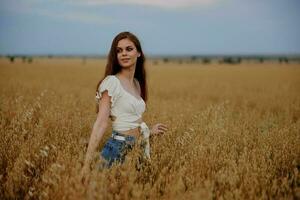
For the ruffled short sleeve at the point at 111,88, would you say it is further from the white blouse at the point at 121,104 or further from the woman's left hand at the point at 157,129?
the woman's left hand at the point at 157,129

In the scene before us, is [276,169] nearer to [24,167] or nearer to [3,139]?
[24,167]

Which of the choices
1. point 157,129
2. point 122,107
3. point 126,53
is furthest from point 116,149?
point 126,53

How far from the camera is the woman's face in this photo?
3744 mm

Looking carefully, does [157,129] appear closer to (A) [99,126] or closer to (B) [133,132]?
(B) [133,132]

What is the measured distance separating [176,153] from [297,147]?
4.36ft

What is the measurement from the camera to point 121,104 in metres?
3.60

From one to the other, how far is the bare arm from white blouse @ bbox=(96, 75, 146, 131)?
64mm

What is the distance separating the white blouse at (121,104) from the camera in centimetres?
355

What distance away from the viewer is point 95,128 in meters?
3.38

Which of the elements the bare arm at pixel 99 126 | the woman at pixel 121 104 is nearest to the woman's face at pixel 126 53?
the woman at pixel 121 104

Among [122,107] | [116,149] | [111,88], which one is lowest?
[116,149]

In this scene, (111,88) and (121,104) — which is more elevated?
(111,88)

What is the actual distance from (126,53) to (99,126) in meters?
0.77

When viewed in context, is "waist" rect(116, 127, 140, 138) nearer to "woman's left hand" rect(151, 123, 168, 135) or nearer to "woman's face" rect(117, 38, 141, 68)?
"woman's left hand" rect(151, 123, 168, 135)
